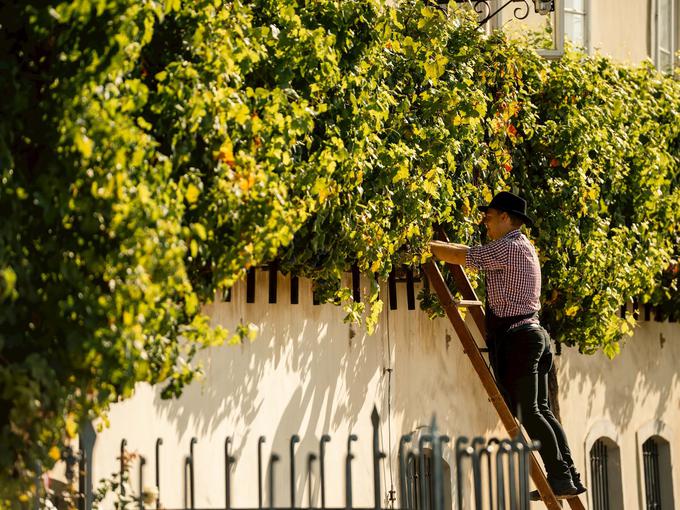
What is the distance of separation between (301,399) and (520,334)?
151 cm

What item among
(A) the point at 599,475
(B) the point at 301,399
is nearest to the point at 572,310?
(A) the point at 599,475

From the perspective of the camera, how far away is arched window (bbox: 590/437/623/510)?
555 inches

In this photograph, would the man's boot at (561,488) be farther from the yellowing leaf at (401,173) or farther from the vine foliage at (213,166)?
the yellowing leaf at (401,173)

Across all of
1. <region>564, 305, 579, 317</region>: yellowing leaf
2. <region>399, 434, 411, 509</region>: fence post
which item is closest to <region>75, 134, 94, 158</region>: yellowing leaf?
<region>399, 434, 411, 509</region>: fence post

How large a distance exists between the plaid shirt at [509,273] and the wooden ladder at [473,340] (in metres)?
0.31

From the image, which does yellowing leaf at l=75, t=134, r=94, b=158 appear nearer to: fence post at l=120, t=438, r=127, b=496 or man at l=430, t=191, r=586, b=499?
fence post at l=120, t=438, r=127, b=496

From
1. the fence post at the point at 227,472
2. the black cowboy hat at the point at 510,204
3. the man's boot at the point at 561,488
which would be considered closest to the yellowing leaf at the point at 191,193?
the fence post at the point at 227,472

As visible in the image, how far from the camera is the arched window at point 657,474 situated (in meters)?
15.1

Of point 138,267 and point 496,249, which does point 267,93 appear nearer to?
point 138,267

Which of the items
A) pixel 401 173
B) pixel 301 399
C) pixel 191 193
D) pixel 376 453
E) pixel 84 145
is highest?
pixel 401 173

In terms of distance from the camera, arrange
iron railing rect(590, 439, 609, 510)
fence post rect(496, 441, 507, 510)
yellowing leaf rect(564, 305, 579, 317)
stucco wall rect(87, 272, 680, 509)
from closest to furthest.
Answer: fence post rect(496, 441, 507, 510) < stucco wall rect(87, 272, 680, 509) < yellowing leaf rect(564, 305, 579, 317) < iron railing rect(590, 439, 609, 510)

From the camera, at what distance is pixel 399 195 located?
9.61m

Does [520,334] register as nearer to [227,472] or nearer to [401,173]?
[401,173]

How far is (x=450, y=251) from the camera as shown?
389 inches
